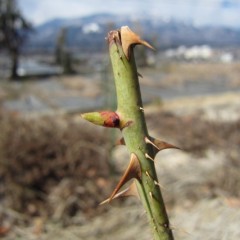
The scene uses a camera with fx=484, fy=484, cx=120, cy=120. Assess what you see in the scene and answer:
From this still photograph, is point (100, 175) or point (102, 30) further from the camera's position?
point (100, 175)

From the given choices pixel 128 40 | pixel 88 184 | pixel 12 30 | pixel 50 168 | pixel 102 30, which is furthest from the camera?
pixel 12 30

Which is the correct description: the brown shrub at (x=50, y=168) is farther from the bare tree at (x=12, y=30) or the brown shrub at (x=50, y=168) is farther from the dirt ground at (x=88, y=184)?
the bare tree at (x=12, y=30)

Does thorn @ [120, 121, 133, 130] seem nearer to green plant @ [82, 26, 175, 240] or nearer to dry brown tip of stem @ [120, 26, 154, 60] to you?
green plant @ [82, 26, 175, 240]

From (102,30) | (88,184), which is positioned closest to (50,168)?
(88,184)

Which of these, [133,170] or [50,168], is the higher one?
[133,170]

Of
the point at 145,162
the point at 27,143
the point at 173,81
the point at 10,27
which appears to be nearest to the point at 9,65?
the point at 10,27

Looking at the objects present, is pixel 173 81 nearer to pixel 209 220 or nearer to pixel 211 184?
pixel 211 184

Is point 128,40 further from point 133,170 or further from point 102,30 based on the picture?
point 102,30
